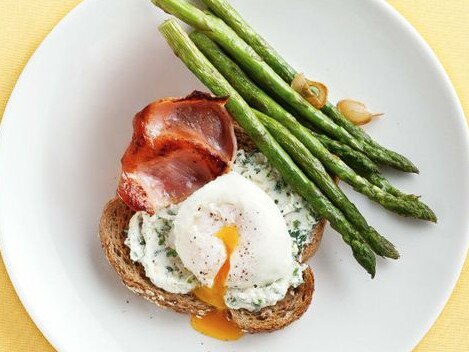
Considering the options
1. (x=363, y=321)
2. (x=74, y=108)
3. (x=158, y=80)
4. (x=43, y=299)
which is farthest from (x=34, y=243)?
(x=363, y=321)

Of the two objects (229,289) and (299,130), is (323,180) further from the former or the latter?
(229,289)

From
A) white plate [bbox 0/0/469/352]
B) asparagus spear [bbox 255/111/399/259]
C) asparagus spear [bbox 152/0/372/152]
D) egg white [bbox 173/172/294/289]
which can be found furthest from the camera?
white plate [bbox 0/0/469/352]

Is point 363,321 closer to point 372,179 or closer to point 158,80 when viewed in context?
point 372,179

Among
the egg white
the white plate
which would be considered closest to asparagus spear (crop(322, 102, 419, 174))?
the white plate

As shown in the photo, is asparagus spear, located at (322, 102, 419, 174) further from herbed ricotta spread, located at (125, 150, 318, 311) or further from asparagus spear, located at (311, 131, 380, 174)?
herbed ricotta spread, located at (125, 150, 318, 311)

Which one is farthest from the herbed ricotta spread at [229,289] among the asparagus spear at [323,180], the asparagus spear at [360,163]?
the asparagus spear at [360,163]

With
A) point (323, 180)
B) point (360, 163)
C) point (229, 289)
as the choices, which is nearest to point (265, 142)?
point (323, 180)
